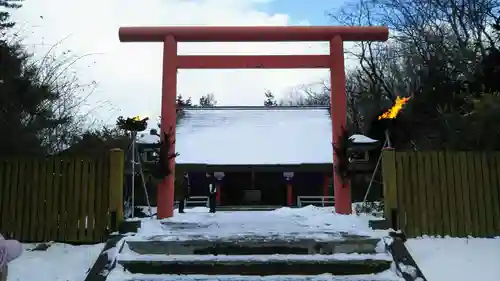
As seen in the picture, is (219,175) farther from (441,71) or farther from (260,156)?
(441,71)

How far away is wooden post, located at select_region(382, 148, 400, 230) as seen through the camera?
746 centimetres

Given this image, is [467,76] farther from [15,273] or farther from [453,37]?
[15,273]

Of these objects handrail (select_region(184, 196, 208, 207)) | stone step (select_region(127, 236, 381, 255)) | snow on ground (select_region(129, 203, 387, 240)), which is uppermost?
handrail (select_region(184, 196, 208, 207))

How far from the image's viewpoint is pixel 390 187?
297 inches

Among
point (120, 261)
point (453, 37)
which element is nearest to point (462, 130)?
point (120, 261)

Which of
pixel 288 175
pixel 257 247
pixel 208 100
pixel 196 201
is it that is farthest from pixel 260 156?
pixel 208 100

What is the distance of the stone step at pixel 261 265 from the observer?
5973 mm

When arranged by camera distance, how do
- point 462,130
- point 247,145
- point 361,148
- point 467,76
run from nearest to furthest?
point 462,130, point 361,148, point 467,76, point 247,145

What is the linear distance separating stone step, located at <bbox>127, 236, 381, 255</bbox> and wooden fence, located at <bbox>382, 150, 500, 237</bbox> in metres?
1.36

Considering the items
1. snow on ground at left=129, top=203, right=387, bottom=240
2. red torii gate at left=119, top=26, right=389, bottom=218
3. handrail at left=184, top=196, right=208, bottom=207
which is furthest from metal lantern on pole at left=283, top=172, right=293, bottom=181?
snow on ground at left=129, top=203, right=387, bottom=240

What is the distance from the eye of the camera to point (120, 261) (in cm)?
613

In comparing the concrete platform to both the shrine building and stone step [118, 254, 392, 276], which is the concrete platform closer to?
stone step [118, 254, 392, 276]

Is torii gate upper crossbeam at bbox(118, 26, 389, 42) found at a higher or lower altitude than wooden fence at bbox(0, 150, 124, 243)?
higher

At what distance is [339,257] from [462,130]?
17.9ft
